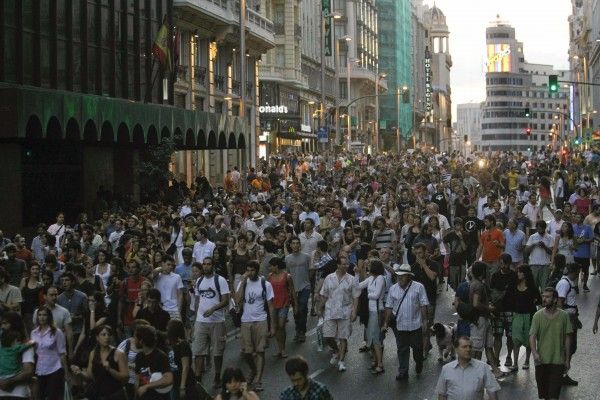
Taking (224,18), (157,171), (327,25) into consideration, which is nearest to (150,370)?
(157,171)

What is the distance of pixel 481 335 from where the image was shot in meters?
15.2

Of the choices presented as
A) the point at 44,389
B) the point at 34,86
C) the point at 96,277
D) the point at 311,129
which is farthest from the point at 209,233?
the point at 311,129

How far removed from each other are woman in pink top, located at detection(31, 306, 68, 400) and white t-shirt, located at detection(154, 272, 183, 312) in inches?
122

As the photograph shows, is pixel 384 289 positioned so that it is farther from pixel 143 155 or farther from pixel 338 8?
pixel 338 8

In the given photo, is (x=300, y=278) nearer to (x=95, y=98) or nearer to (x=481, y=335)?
(x=481, y=335)

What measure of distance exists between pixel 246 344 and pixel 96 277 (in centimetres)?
239

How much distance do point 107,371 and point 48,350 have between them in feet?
5.76

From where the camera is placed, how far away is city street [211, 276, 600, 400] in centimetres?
1453

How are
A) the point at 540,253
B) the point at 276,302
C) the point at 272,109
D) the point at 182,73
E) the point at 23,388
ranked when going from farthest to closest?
1. the point at 272,109
2. the point at 182,73
3. the point at 540,253
4. the point at 276,302
5. the point at 23,388

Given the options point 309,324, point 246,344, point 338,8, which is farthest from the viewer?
point 338,8

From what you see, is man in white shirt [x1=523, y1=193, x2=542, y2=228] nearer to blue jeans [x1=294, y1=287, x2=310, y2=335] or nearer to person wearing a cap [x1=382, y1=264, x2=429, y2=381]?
blue jeans [x1=294, y1=287, x2=310, y2=335]

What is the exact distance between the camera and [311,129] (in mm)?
90375

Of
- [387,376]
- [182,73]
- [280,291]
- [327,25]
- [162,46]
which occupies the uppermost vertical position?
[327,25]

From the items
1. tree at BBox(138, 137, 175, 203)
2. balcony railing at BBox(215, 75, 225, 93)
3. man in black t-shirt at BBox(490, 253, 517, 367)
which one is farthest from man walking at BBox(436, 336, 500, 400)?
balcony railing at BBox(215, 75, 225, 93)
